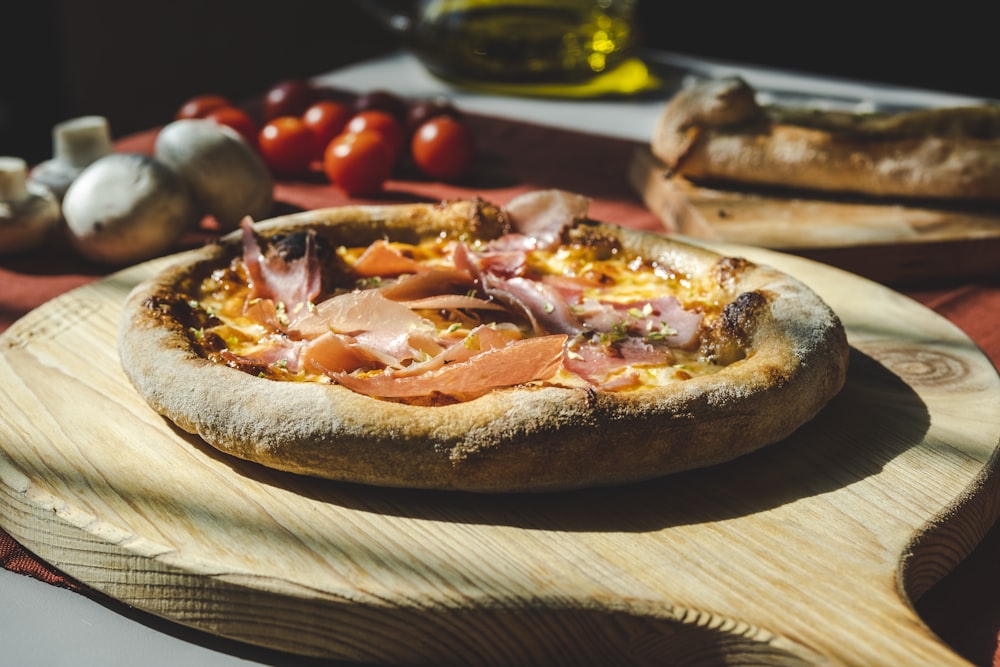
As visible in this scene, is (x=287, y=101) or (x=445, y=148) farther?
(x=287, y=101)

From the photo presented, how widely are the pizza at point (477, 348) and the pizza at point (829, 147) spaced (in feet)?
3.13

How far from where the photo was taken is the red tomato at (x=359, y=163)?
4086 mm

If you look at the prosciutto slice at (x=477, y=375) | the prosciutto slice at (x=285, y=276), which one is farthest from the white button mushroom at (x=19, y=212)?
the prosciutto slice at (x=477, y=375)

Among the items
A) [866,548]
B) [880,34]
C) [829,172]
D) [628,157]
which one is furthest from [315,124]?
[880,34]

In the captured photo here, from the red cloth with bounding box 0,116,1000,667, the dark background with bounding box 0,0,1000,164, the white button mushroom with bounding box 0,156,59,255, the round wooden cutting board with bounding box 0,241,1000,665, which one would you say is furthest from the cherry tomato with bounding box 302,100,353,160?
the dark background with bounding box 0,0,1000,164

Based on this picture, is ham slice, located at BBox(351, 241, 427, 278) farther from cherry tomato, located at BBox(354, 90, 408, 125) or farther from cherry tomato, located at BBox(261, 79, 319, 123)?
cherry tomato, located at BBox(261, 79, 319, 123)

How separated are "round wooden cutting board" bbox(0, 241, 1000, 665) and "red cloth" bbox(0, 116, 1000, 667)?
0.20 feet

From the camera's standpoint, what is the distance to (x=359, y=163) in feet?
13.4

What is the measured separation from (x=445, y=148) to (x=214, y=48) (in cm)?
542

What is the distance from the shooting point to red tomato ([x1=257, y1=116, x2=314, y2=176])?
438 centimetres

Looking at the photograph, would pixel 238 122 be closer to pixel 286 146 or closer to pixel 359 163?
pixel 286 146

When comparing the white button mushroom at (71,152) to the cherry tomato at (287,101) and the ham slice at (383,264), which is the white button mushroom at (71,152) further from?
the ham slice at (383,264)

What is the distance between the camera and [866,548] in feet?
5.94

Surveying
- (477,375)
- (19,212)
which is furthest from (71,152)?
(477,375)
